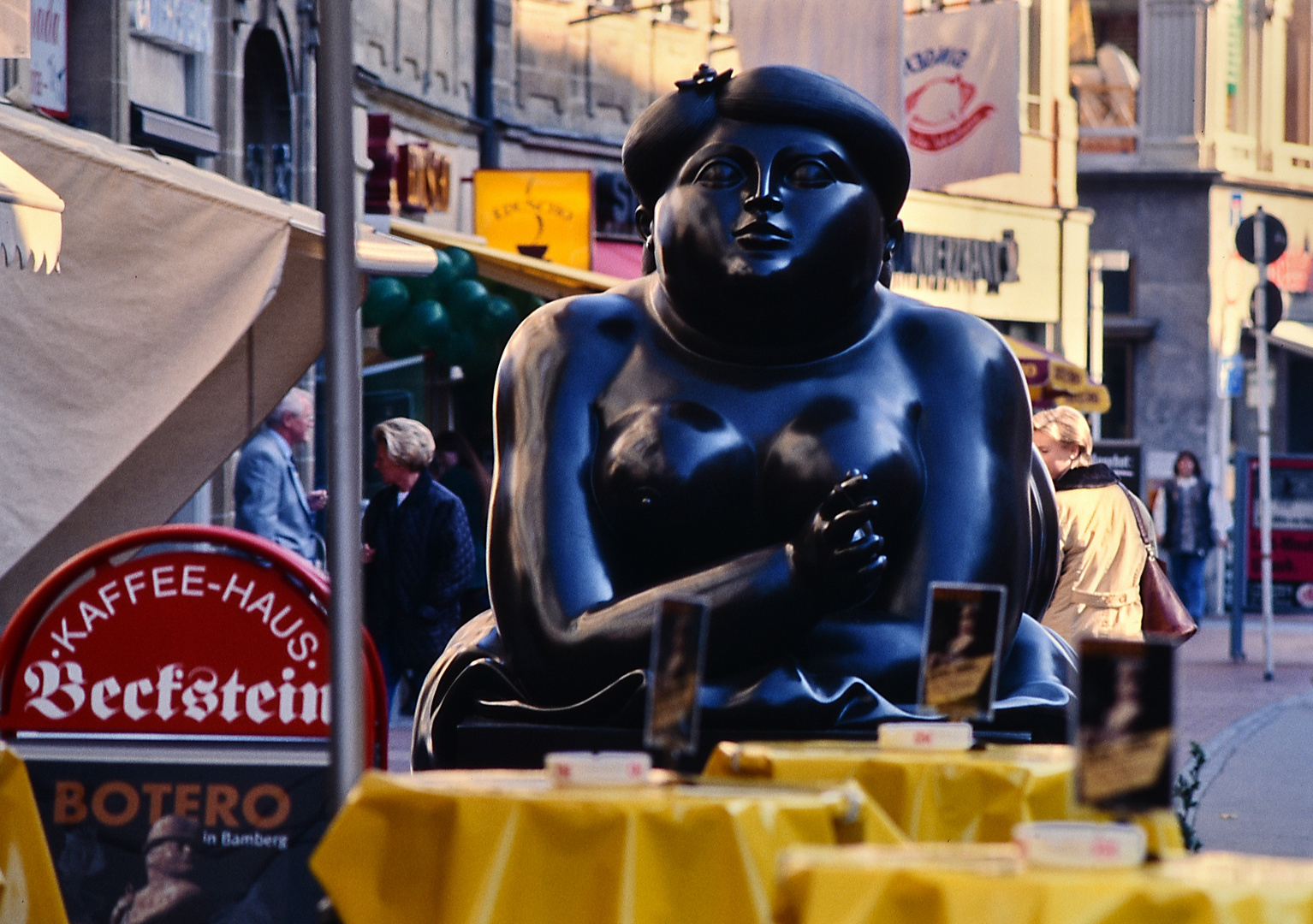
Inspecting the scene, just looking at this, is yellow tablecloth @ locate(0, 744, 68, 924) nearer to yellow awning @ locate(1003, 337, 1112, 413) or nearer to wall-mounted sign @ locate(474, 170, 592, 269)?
wall-mounted sign @ locate(474, 170, 592, 269)

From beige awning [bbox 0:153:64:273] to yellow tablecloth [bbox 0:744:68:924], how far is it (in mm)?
1956

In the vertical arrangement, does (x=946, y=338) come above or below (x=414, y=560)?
above

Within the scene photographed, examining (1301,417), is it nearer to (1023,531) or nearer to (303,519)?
(303,519)

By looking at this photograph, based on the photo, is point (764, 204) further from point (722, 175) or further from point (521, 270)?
point (521, 270)

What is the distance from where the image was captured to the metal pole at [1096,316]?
31.2m

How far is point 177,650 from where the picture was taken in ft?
15.3

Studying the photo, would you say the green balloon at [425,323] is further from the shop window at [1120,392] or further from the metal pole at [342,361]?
the shop window at [1120,392]

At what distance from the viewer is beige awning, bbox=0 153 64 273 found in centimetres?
578

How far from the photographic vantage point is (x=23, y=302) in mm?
7109

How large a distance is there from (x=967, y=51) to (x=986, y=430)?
16.6 m

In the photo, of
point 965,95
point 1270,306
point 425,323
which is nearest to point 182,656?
point 425,323

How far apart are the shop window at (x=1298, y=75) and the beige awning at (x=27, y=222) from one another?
94.7 ft

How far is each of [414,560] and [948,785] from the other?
694 centimetres

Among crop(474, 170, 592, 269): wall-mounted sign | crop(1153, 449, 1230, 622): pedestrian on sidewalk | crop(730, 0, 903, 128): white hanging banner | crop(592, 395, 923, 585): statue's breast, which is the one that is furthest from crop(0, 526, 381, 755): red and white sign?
crop(1153, 449, 1230, 622): pedestrian on sidewalk
